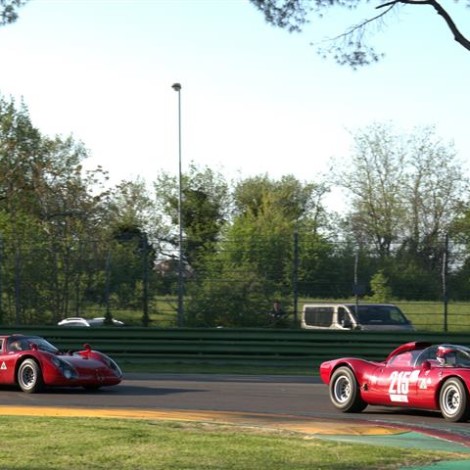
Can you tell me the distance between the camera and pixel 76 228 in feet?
143

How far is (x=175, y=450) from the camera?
1067cm

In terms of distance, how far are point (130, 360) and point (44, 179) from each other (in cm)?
2118

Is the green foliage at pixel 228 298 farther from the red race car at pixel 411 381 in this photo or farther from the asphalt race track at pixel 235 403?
the red race car at pixel 411 381

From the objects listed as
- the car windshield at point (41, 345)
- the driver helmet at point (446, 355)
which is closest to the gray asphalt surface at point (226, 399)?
the car windshield at point (41, 345)

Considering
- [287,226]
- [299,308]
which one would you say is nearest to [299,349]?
[299,308]

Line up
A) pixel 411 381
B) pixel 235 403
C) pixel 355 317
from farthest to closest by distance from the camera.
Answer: pixel 355 317
pixel 235 403
pixel 411 381

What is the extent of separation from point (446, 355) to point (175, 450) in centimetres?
564

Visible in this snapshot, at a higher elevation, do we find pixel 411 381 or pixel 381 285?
pixel 381 285

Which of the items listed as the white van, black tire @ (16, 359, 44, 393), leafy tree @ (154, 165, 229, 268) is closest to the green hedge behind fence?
the white van

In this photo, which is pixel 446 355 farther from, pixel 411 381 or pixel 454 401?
pixel 454 401

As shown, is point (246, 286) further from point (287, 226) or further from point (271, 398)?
point (287, 226)

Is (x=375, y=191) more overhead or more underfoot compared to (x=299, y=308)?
more overhead

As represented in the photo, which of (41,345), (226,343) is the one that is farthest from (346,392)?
(226,343)

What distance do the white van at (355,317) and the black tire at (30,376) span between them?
10537mm
